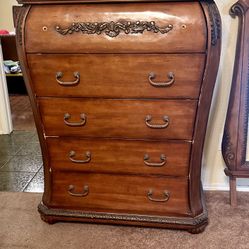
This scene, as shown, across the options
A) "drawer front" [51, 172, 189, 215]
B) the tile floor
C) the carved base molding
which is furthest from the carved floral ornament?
the tile floor

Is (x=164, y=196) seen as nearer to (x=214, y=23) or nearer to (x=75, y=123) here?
(x=75, y=123)

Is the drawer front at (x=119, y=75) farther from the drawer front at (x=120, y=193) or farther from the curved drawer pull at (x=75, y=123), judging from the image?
the drawer front at (x=120, y=193)

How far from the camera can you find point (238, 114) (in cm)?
158

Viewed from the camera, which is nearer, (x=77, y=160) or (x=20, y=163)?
(x=77, y=160)

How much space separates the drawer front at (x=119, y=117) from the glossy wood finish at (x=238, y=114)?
0.37m

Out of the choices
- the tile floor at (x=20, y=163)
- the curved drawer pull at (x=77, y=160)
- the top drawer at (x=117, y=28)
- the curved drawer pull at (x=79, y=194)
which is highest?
the top drawer at (x=117, y=28)

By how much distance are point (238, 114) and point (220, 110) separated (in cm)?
14

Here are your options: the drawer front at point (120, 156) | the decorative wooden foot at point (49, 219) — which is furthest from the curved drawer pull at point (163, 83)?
the decorative wooden foot at point (49, 219)

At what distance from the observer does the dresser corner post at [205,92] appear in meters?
1.18

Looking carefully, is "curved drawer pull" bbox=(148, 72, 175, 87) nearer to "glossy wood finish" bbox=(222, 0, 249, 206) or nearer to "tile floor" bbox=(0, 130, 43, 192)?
A: "glossy wood finish" bbox=(222, 0, 249, 206)

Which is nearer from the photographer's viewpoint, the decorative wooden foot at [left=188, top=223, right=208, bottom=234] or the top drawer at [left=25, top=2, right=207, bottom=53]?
the top drawer at [left=25, top=2, right=207, bottom=53]

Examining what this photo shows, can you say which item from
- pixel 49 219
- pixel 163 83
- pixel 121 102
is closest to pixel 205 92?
pixel 163 83

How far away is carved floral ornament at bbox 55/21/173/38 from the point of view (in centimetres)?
119

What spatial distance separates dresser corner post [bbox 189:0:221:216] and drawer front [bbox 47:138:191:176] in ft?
0.14
